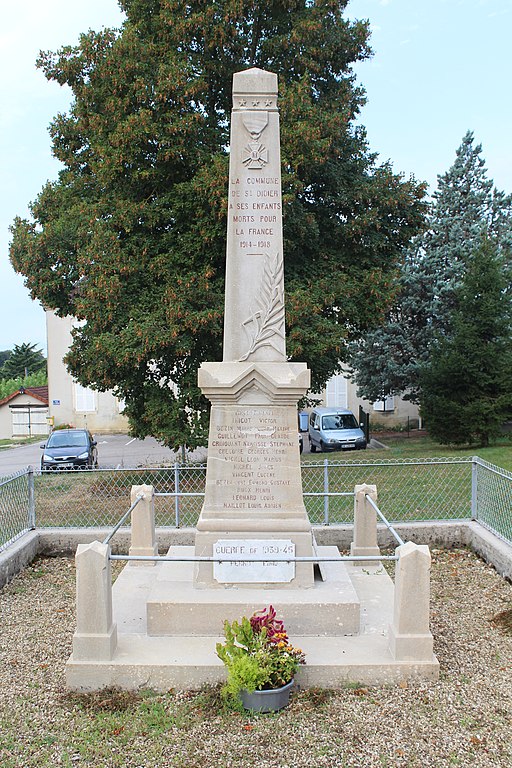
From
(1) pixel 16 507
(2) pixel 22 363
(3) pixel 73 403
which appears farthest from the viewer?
(2) pixel 22 363

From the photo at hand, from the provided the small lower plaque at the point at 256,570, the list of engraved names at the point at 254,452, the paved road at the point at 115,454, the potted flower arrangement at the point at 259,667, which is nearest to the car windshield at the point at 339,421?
the paved road at the point at 115,454

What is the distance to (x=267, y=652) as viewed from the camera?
15.8ft

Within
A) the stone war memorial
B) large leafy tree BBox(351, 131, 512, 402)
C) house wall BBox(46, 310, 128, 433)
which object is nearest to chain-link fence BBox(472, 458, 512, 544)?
the stone war memorial

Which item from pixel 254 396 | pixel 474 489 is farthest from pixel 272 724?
pixel 474 489

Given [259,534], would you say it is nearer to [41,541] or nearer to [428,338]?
[41,541]

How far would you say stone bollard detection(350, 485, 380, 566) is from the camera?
774 centimetres

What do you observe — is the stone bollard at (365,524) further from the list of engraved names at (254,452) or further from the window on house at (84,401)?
the window on house at (84,401)

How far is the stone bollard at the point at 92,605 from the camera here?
208 inches

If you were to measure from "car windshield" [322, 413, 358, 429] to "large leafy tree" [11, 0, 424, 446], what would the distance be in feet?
30.3

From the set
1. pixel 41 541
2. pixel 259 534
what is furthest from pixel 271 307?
pixel 41 541

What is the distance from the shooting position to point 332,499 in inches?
492

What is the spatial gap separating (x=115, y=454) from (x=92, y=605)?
21.3 meters

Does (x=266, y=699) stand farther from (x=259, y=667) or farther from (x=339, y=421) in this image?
(x=339, y=421)

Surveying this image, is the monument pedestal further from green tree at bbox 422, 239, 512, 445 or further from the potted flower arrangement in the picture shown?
green tree at bbox 422, 239, 512, 445
